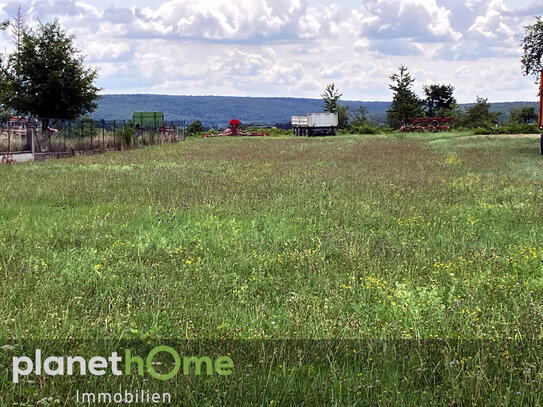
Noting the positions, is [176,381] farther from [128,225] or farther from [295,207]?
[295,207]

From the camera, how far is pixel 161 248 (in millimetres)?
9008

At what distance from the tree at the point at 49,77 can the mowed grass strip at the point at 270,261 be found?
2765 cm

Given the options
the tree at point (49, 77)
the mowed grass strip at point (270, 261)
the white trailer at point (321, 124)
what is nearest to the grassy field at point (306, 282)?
the mowed grass strip at point (270, 261)

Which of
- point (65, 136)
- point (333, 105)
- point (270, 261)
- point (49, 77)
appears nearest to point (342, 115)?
point (333, 105)

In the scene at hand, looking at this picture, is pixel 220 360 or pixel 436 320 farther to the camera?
pixel 436 320

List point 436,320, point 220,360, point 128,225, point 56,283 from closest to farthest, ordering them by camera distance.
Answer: point 220,360 < point 436,320 < point 56,283 < point 128,225

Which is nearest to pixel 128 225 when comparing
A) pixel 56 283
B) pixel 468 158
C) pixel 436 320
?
pixel 56 283

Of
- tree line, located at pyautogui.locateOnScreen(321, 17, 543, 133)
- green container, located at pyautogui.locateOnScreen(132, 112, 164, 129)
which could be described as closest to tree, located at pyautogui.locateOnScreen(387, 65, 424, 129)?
tree line, located at pyautogui.locateOnScreen(321, 17, 543, 133)

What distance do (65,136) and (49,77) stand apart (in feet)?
40.0

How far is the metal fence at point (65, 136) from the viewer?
27.5 metres

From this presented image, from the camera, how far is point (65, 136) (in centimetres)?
3075

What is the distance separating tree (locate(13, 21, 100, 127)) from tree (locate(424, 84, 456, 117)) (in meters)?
66.1

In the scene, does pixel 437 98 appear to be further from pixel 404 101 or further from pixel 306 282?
Answer: pixel 306 282

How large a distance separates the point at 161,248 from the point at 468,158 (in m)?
21.0
